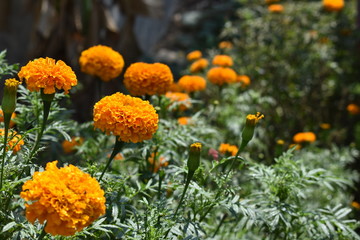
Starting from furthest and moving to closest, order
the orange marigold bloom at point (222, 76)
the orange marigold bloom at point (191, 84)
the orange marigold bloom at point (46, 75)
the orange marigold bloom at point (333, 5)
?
the orange marigold bloom at point (333, 5) → the orange marigold bloom at point (222, 76) → the orange marigold bloom at point (191, 84) → the orange marigold bloom at point (46, 75)

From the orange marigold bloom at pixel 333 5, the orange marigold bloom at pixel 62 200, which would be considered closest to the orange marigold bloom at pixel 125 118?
the orange marigold bloom at pixel 62 200

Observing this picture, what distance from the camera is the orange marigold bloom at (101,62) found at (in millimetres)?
2137

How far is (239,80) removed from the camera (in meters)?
3.54

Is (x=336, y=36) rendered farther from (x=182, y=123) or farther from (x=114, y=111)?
(x=114, y=111)

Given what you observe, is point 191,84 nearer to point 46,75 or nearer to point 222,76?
point 222,76

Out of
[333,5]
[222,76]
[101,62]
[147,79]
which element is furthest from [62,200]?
[333,5]

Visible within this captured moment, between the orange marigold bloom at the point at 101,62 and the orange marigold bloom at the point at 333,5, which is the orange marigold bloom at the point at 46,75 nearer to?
the orange marigold bloom at the point at 101,62

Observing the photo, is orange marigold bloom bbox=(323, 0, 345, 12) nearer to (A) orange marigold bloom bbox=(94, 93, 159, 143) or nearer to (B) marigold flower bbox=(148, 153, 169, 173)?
(B) marigold flower bbox=(148, 153, 169, 173)

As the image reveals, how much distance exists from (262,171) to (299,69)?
108 inches

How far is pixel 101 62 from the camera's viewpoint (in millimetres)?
2146

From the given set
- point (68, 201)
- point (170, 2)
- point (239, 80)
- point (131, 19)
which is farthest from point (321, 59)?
point (170, 2)

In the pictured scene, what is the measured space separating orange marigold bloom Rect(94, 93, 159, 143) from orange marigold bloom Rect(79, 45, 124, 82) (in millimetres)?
619

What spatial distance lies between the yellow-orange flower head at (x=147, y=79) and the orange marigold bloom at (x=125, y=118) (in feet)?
1.57

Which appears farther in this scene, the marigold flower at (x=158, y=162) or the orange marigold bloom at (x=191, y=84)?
the orange marigold bloom at (x=191, y=84)
